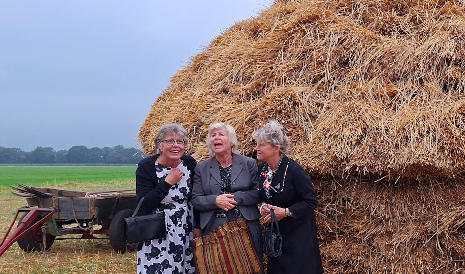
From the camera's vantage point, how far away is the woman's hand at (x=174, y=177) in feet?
14.0

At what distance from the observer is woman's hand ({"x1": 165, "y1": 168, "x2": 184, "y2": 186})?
4.26 meters

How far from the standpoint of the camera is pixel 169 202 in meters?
4.44

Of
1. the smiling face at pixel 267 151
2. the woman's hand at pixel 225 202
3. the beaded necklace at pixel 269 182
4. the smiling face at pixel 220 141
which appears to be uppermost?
the smiling face at pixel 220 141

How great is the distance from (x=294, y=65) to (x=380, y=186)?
195cm

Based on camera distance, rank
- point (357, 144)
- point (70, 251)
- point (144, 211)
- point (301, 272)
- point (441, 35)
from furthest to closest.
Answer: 1. point (70, 251)
2. point (441, 35)
3. point (357, 144)
4. point (144, 211)
5. point (301, 272)

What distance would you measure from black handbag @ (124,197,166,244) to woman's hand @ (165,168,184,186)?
289 mm

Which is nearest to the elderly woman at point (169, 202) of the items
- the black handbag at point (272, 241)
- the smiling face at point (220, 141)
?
the smiling face at point (220, 141)

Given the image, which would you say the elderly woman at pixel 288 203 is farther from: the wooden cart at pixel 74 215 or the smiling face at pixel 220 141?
the wooden cart at pixel 74 215

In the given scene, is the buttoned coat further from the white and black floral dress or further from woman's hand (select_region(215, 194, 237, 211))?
the white and black floral dress

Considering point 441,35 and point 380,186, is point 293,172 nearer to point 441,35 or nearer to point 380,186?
point 380,186

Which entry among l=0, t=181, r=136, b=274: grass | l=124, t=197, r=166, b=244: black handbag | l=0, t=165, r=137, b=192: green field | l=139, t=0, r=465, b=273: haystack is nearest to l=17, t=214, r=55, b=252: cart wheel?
l=0, t=181, r=136, b=274: grass

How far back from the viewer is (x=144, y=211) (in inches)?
170

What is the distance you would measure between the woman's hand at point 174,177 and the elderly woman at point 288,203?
0.74 meters

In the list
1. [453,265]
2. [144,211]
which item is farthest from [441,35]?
[144,211]
